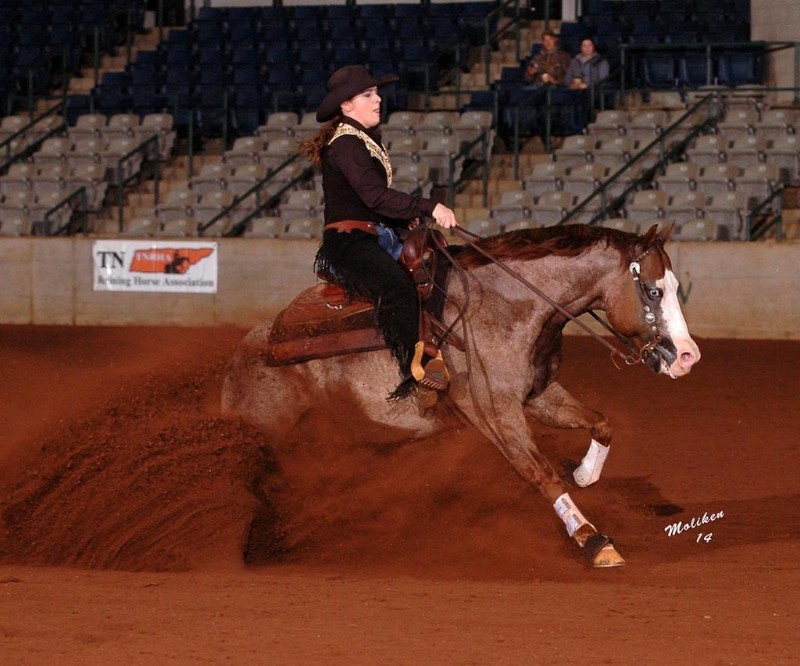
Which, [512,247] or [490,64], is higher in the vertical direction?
[490,64]

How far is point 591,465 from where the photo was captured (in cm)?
753

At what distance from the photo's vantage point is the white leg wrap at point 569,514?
6.76 metres

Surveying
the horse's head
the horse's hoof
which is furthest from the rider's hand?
the horse's hoof

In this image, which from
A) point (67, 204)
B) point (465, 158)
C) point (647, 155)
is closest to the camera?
point (647, 155)

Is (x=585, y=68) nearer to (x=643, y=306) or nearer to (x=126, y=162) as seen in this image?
(x=126, y=162)

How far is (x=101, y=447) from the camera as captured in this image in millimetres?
7680

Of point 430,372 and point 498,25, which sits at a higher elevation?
point 498,25

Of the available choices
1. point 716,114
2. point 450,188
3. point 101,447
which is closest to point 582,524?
point 101,447

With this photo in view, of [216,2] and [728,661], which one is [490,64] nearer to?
[216,2]

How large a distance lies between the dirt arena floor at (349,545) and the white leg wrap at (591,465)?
0.37 meters

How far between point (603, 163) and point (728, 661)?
15071mm

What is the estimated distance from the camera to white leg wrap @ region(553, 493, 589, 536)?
6762 mm

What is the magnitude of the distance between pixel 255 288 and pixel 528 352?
38.2 feet

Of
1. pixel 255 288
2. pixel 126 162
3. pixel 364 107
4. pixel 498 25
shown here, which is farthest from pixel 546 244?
pixel 498 25
